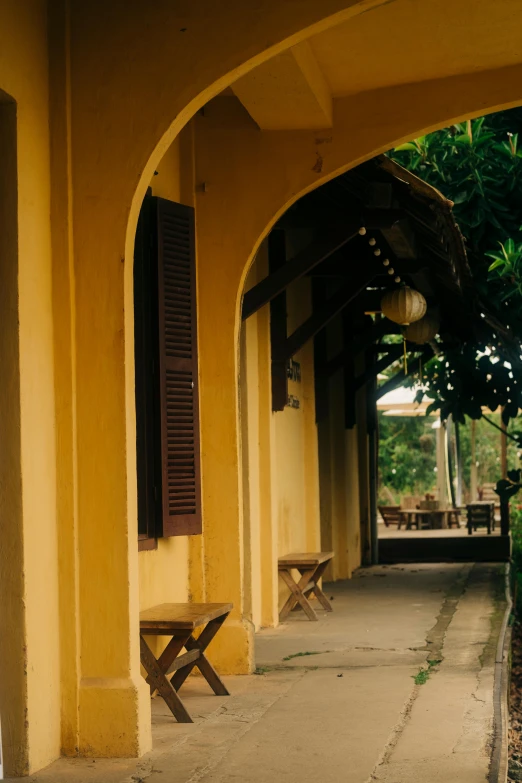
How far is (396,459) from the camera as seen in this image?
34.8 metres

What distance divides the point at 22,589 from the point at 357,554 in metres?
10.5

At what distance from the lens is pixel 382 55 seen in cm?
Answer: 643

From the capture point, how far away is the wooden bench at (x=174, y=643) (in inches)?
224

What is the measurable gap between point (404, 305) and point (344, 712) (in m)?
5.42

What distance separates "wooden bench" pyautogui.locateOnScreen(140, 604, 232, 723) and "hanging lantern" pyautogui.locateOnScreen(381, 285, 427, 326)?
5.02 metres

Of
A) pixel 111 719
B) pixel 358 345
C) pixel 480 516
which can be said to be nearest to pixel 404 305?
pixel 358 345

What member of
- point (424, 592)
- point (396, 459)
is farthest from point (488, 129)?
point (396, 459)

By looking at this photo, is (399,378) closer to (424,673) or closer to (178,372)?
(424,673)

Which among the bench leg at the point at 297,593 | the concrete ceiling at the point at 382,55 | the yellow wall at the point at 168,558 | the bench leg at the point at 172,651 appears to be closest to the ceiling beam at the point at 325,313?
the bench leg at the point at 297,593

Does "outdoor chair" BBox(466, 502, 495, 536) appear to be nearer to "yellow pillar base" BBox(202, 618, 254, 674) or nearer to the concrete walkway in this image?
the concrete walkway

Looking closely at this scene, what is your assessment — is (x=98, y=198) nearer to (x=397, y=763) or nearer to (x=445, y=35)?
(x=445, y=35)

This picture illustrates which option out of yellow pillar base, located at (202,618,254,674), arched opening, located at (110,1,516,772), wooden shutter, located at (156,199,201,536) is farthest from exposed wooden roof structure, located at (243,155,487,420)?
yellow pillar base, located at (202,618,254,674)

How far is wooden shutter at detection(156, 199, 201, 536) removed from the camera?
6430 millimetres

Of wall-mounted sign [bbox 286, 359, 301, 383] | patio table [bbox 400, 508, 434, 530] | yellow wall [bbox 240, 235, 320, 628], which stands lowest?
patio table [bbox 400, 508, 434, 530]
